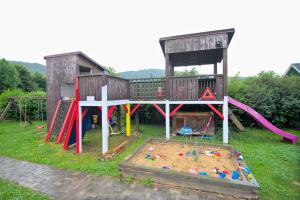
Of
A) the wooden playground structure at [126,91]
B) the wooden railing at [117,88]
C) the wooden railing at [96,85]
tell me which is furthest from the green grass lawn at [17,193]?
the wooden railing at [117,88]

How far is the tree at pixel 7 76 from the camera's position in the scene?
88.7 feet

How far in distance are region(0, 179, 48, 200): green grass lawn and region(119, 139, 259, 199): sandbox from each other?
185 centimetres

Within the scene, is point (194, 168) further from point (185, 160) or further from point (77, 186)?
point (77, 186)

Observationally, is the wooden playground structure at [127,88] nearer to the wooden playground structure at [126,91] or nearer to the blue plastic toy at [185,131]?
the wooden playground structure at [126,91]

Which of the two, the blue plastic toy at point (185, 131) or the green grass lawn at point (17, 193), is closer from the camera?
the green grass lawn at point (17, 193)

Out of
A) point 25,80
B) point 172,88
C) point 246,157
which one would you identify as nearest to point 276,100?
point 246,157

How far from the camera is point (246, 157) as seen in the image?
4879 mm

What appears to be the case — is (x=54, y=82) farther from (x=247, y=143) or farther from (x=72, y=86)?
(x=247, y=143)

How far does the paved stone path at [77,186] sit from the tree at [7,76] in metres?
33.0

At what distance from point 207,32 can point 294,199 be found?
6.28m

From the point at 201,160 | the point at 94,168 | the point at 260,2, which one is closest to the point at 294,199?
the point at 201,160

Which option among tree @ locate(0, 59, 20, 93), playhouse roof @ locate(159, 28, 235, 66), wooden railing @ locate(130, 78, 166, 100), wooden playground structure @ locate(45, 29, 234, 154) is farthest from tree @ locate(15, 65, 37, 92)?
playhouse roof @ locate(159, 28, 235, 66)

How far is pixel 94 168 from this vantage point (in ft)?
13.9

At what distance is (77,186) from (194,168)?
3.11m
